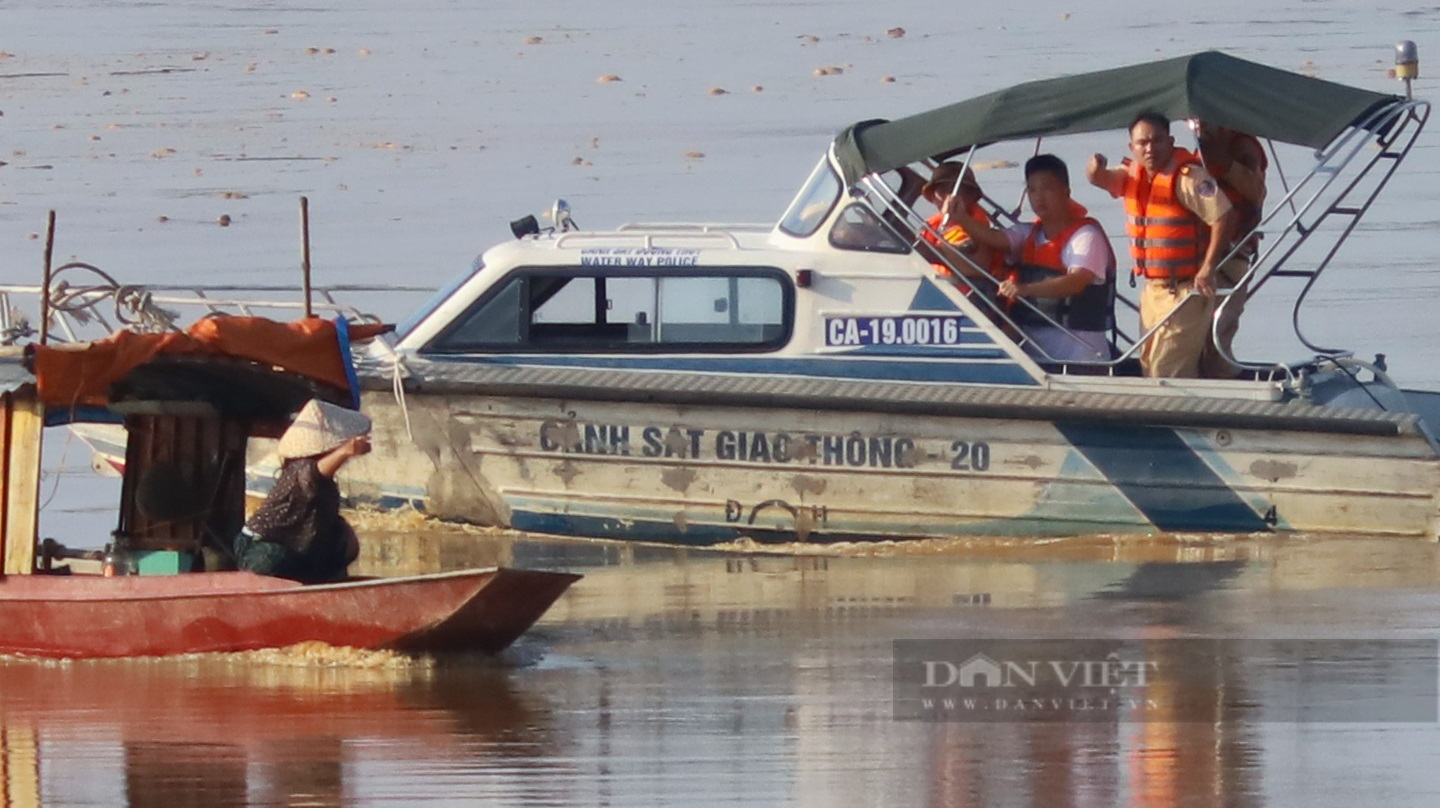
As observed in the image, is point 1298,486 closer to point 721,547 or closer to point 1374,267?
point 721,547

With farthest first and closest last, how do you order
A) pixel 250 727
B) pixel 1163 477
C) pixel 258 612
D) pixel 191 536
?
pixel 1163 477, pixel 191 536, pixel 258 612, pixel 250 727

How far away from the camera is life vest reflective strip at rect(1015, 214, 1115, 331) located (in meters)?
13.0

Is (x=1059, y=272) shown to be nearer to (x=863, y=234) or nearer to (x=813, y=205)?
(x=863, y=234)

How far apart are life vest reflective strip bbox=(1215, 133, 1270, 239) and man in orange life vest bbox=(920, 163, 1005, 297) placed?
111 centimetres

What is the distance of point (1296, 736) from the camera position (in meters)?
9.09

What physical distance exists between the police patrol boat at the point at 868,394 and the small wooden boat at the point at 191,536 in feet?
6.06

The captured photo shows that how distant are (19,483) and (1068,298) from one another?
492cm

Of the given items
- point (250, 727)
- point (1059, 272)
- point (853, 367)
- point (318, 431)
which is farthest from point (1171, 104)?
point (250, 727)

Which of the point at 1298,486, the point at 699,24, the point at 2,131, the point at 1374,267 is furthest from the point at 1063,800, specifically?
the point at 699,24

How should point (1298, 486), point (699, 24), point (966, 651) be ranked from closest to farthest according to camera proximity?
point (966, 651)
point (1298, 486)
point (699, 24)

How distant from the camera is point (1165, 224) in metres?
12.9

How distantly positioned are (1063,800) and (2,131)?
21818 millimetres

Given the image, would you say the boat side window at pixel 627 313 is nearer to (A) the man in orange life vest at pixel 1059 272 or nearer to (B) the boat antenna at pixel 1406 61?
(A) the man in orange life vest at pixel 1059 272

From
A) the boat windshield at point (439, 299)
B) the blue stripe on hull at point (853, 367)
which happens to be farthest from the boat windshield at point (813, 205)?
the boat windshield at point (439, 299)
